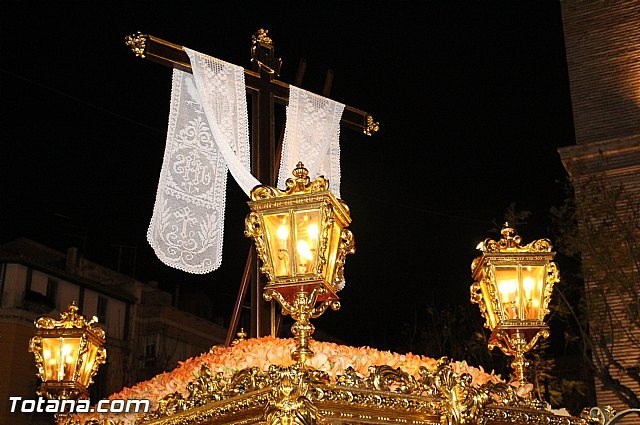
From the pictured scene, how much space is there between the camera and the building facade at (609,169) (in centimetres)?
1081

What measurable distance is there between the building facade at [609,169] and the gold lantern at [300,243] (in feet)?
21.5

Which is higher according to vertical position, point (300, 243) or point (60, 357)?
point (300, 243)

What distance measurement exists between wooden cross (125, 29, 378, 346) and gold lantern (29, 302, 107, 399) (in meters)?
1.15

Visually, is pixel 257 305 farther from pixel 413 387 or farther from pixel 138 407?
pixel 413 387

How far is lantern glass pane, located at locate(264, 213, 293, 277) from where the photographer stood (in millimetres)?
4406

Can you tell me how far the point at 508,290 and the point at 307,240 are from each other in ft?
5.94

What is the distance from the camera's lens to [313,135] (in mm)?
7043

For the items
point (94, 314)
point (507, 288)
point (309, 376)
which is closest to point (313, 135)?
point (507, 288)

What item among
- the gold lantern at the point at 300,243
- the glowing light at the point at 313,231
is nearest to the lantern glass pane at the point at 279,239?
the gold lantern at the point at 300,243

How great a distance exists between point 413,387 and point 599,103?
964 cm

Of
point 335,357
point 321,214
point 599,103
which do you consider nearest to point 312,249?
point 321,214

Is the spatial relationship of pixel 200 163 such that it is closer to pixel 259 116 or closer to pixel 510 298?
pixel 259 116

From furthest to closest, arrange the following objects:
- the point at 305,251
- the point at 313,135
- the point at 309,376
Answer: the point at 313,135
the point at 305,251
the point at 309,376

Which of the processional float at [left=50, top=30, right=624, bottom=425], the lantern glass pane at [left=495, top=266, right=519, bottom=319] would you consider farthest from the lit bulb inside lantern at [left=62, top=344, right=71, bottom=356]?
the lantern glass pane at [left=495, top=266, right=519, bottom=319]
